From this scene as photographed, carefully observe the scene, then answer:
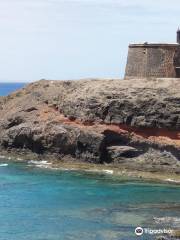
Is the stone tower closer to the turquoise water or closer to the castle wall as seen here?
the castle wall

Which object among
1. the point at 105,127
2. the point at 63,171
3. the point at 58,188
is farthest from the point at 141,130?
the point at 58,188

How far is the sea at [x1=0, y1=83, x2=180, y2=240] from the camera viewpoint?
3512 cm

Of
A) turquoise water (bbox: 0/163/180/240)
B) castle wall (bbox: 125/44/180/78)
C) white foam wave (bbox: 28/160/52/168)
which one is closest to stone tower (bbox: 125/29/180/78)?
castle wall (bbox: 125/44/180/78)

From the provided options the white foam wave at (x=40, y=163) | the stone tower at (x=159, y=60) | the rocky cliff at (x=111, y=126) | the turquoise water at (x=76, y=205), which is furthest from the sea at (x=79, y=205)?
the stone tower at (x=159, y=60)

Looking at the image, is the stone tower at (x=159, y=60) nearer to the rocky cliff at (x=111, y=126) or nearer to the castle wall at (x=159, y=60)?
the castle wall at (x=159, y=60)

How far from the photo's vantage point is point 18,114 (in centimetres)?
6638

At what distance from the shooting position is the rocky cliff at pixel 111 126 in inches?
2202

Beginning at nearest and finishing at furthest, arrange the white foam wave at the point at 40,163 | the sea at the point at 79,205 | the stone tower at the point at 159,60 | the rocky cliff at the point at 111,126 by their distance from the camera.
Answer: the sea at the point at 79,205 → the rocky cliff at the point at 111,126 → the white foam wave at the point at 40,163 → the stone tower at the point at 159,60

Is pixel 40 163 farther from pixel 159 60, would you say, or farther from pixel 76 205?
pixel 76 205

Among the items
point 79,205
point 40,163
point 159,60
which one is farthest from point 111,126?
point 79,205

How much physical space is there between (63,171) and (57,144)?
519 cm

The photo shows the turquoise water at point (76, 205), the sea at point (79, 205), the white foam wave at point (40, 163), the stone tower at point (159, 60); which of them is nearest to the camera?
the sea at point (79, 205)

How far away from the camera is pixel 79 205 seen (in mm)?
42344

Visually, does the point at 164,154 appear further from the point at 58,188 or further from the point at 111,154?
the point at 58,188
